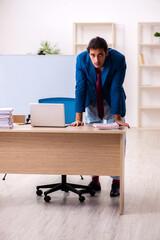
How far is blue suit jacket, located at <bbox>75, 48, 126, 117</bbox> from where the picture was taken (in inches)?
132

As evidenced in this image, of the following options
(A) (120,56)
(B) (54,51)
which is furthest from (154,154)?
(B) (54,51)

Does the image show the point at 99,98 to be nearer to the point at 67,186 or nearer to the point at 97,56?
the point at 97,56

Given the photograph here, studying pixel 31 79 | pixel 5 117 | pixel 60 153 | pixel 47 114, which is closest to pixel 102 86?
pixel 47 114

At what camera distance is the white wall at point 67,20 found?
28.5ft

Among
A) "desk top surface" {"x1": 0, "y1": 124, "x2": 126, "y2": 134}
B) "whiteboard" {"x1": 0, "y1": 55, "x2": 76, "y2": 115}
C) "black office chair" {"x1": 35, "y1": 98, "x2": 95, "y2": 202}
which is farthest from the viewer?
"whiteboard" {"x1": 0, "y1": 55, "x2": 76, "y2": 115}

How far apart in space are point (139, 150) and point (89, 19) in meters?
4.00

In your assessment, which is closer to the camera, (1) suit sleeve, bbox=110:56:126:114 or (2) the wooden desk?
(2) the wooden desk

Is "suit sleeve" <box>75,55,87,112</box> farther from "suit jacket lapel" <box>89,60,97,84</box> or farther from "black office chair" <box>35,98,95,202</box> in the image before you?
"black office chair" <box>35,98,95,202</box>

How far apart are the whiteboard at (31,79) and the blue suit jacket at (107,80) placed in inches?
48.2

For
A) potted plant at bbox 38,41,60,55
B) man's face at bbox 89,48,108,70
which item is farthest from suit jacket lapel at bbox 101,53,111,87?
potted plant at bbox 38,41,60,55

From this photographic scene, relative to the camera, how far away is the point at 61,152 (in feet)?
10.8

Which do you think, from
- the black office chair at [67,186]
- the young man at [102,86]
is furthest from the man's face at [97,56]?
the black office chair at [67,186]

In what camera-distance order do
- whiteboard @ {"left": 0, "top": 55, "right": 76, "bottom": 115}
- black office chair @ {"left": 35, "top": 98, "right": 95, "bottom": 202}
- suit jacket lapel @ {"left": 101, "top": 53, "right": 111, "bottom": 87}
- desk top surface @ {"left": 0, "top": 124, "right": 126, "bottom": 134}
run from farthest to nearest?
whiteboard @ {"left": 0, "top": 55, "right": 76, "bottom": 115}
black office chair @ {"left": 35, "top": 98, "right": 95, "bottom": 202}
suit jacket lapel @ {"left": 101, "top": 53, "right": 111, "bottom": 87}
desk top surface @ {"left": 0, "top": 124, "right": 126, "bottom": 134}

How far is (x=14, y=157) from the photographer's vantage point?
3328 mm
